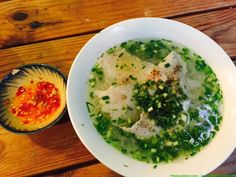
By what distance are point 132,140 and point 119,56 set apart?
0.45 m

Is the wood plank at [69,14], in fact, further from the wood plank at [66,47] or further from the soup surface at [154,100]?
the soup surface at [154,100]

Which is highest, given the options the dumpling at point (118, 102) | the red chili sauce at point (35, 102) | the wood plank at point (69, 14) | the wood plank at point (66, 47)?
the wood plank at point (69, 14)

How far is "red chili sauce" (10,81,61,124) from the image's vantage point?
1458 millimetres

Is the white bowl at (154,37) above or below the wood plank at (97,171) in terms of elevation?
above

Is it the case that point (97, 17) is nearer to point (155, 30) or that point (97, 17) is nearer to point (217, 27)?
point (155, 30)

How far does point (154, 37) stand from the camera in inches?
64.7

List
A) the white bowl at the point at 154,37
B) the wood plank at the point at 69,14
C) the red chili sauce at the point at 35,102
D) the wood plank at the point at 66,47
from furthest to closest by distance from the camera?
the wood plank at the point at 69,14, the wood plank at the point at 66,47, the red chili sauce at the point at 35,102, the white bowl at the point at 154,37

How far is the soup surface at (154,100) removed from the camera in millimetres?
1355

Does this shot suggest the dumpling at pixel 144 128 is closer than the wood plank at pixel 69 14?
Yes

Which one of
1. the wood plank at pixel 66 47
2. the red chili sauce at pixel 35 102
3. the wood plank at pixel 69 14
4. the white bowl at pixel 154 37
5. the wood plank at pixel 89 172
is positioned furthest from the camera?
the wood plank at pixel 69 14

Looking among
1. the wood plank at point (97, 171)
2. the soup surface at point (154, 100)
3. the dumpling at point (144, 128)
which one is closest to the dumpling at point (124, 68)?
the soup surface at point (154, 100)

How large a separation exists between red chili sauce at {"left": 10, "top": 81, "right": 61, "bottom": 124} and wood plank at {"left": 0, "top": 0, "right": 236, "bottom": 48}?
0.33m

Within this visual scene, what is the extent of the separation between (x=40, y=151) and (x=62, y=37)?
26.4 inches

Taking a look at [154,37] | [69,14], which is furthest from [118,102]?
[69,14]
